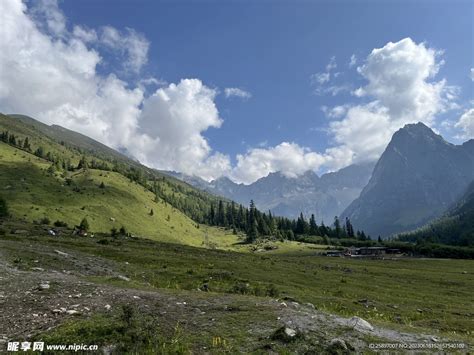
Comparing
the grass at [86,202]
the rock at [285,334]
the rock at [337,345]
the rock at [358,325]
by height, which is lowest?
the rock at [358,325]

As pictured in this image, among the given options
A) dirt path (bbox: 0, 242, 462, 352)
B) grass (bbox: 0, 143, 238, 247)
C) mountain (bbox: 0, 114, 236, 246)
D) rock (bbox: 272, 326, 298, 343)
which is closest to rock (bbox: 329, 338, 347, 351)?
dirt path (bbox: 0, 242, 462, 352)

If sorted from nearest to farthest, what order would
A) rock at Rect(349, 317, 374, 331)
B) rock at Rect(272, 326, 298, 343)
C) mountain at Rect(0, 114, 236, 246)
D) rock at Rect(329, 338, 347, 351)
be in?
1. rock at Rect(329, 338, 347, 351)
2. rock at Rect(272, 326, 298, 343)
3. rock at Rect(349, 317, 374, 331)
4. mountain at Rect(0, 114, 236, 246)

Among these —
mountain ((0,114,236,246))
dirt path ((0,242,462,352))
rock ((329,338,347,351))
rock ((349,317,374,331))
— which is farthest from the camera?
mountain ((0,114,236,246))

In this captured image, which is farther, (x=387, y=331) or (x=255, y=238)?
(x=255, y=238)

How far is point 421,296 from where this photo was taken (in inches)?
1686

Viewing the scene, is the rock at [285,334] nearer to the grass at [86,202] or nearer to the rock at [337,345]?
the rock at [337,345]

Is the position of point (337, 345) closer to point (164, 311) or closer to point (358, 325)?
point (358, 325)

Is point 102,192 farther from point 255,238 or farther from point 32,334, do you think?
point 32,334

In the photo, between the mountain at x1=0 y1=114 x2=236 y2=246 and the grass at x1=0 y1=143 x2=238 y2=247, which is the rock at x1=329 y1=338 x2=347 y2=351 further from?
the grass at x1=0 y1=143 x2=238 y2=247

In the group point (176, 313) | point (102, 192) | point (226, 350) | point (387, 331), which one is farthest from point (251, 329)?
point (102, 192)

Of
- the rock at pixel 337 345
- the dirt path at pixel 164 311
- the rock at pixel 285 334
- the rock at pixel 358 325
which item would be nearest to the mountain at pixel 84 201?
the dirt path at pixel 164 311

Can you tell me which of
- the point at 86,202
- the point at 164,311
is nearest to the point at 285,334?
the point at 164,311

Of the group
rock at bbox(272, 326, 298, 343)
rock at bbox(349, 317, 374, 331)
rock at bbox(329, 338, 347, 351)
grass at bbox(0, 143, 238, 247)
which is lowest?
rock at bbox(349, 317, 374, 331)

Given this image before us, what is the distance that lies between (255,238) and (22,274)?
582 feet
